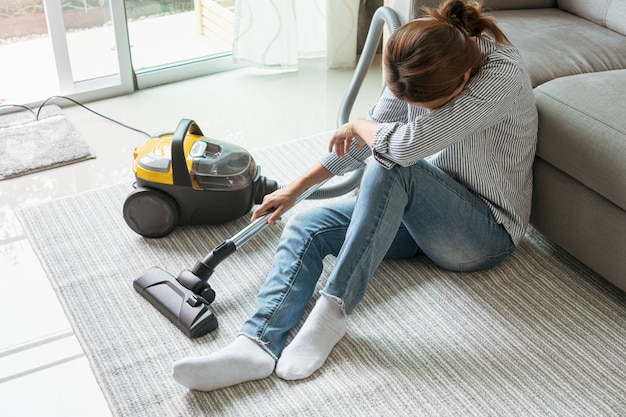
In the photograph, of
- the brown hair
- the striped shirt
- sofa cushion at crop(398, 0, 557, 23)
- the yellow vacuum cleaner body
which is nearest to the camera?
the brown hair

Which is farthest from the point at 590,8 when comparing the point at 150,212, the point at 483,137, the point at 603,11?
the point at 150,212

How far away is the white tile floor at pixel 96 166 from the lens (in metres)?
1.75

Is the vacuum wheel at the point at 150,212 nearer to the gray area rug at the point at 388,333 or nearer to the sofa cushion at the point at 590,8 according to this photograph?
the gray area rug at the point at 388,333

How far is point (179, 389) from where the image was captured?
1.69 m

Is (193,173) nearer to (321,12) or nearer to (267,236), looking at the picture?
(267,236)

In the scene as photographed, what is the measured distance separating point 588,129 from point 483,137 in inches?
10.0

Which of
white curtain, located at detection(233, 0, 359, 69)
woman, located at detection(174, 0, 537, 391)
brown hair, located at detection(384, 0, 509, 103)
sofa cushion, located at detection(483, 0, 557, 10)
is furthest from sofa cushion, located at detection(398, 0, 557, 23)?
white curtain, located at detection(233, 0, 359, 69)

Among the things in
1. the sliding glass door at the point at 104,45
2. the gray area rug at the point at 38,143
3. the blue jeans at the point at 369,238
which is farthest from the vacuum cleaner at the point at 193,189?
the sliding glass door at the point at 104,45

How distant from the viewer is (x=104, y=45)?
2.92m

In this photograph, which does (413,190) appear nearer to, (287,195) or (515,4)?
(287,195)

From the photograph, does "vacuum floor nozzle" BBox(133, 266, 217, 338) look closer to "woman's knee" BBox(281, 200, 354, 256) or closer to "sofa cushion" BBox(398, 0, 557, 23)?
"woman's knee" BBox(281, 200, 354, 256)

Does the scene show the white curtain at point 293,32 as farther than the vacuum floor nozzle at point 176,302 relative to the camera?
Yes

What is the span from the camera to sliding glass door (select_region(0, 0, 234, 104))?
282 cm

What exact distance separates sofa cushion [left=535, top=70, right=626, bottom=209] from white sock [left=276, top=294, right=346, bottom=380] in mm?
648
